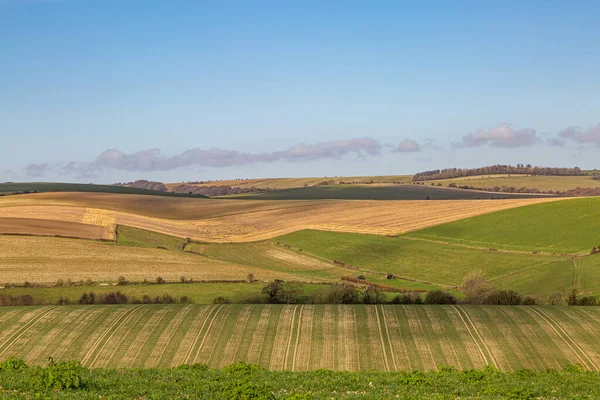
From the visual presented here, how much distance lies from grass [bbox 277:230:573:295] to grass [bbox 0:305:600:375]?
28.0 m

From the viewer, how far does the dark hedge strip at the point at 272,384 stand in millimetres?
24766

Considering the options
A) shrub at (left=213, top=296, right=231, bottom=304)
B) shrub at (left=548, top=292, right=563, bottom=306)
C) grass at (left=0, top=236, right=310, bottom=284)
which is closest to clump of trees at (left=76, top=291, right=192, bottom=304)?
shrub at (left=213, top=296, right=231, bottom=304)

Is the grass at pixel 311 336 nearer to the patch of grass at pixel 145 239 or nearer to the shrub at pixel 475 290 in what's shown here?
the shrub at pixel 475 290

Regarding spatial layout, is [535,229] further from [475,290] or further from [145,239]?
[145,239]

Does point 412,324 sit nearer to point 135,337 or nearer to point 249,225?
point 135,337

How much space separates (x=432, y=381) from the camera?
28.8 meters

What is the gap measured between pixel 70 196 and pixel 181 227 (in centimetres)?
3956

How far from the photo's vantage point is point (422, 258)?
95.2 meters

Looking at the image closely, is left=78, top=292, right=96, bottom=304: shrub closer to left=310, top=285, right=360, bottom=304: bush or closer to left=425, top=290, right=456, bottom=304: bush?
left=310, top=285, right=360, bottom=304: bush

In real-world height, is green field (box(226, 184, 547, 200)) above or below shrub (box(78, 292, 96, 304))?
above

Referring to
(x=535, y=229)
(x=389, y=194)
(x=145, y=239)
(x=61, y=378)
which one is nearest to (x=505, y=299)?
(x=61, y=378)

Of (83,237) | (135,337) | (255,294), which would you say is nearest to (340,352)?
(135,337)

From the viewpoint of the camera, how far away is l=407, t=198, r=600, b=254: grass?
9494cm

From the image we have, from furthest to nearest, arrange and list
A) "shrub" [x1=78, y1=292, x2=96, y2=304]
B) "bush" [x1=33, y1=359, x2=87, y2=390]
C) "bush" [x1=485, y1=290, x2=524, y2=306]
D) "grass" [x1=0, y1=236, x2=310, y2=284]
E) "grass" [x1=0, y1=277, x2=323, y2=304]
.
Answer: "grass" [x1=0, y1=236, x2=310, y2=284] < "grass" [x1=0, y1=277, x2=323, y2=304] < "shrub" [x1=78, y1=292, x2=96, y2=304] < "bush" [x1=485, y1=290, x2=524, y2=306] < "bush" [x1=33, y1=359, x2=87, y2=390]
